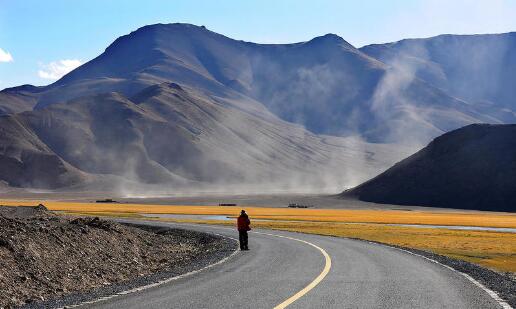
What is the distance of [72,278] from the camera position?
22.9 meters

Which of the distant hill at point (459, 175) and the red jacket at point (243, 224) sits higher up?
the distant hill at point (459, 175)

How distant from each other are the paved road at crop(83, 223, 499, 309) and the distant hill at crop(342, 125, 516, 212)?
13860cm

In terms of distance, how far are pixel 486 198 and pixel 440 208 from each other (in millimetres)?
11212

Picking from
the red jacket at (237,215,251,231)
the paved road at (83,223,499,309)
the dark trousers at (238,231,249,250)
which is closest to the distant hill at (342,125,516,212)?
the red jacket at (237,215,251,231)

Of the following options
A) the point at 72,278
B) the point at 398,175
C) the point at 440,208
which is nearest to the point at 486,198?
the point at 440,208

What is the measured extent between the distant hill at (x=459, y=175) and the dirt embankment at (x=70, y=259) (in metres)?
136

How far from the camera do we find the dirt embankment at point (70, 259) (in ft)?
66.9

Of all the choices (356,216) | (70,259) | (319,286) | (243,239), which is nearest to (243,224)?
(243,239)

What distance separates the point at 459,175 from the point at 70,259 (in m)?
160

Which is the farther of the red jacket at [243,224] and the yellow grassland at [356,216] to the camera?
the yellow grassland at [356,216]

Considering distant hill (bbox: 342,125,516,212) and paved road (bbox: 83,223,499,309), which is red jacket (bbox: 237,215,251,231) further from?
distant hill (bbox: 342,125,516,212)

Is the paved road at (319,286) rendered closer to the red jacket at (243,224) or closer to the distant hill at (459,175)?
the red jacket at (243,224)

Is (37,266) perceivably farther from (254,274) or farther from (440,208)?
(440,208)

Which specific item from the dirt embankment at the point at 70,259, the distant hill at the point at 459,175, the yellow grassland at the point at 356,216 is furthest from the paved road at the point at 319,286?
Result: the distant hill at the point at 459,175
